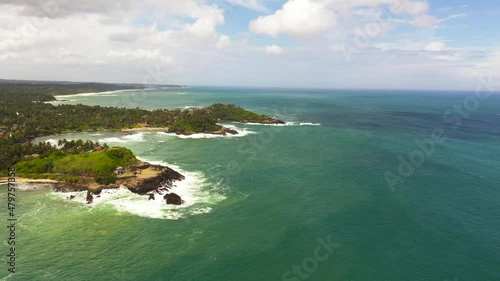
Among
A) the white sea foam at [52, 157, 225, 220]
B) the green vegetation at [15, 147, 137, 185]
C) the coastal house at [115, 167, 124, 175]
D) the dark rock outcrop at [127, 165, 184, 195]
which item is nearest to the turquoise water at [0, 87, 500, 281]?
the white sea foam at [52, 157, 225, 220]

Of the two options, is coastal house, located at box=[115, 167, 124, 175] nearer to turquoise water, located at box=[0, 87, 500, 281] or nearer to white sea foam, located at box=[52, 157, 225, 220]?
white sea foam, located at box=[52, 157, 225, 220]

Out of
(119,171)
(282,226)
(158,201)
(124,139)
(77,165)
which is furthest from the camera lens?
(124,139)

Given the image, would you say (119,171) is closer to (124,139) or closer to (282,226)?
(282,226)

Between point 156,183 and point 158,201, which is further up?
point 156,183

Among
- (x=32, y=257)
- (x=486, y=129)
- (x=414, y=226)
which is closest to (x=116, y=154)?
(x=32, y=257)

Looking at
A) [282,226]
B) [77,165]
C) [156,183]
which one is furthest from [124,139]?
[282,226]

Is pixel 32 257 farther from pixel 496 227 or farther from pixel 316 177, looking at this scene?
pixel 496 227
